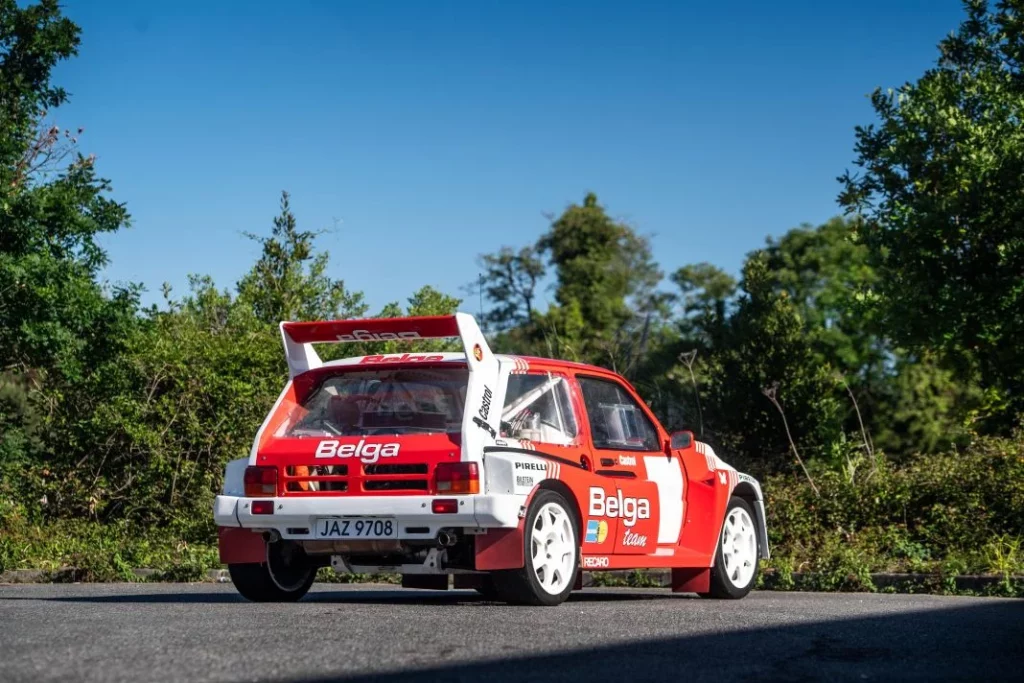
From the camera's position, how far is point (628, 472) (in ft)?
34.4

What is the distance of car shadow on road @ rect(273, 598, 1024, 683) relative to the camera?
5812 millimetres

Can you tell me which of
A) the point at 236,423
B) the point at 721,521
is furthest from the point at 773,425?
the point at 721,521

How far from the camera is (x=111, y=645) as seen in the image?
6.46m

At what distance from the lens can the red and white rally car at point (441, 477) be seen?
902cm

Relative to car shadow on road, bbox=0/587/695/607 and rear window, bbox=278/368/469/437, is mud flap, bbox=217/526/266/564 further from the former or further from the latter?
rear window, bbox=278/368/469/437

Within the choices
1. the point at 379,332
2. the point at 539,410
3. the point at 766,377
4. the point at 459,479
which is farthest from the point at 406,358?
the point at 766,377

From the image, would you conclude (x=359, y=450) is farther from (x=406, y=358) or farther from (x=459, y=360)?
(x=459, y=360)

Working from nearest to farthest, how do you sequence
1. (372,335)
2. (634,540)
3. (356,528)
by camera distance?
(356,528) < (372,335) < (634,540)

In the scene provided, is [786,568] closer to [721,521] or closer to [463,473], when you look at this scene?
[721,521]

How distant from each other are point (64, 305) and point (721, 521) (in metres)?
9.33

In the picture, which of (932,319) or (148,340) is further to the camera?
(932,319)

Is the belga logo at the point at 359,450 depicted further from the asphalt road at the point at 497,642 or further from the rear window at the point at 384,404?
the asphalt road at the point at 497,642

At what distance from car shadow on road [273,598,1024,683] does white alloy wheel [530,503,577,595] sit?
135 cm

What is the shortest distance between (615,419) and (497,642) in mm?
4118
